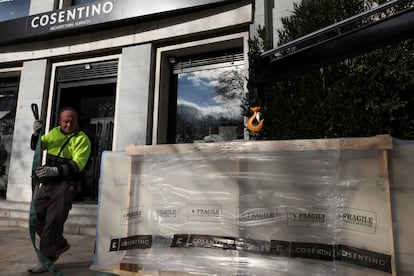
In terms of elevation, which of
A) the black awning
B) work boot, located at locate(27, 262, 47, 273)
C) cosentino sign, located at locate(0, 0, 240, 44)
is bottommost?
work boot, located at locate(27, 262, 47, 273)

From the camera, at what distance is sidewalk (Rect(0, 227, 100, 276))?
3.64 metres

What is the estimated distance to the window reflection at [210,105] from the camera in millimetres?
7906

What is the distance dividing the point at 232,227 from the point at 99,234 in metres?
1.39

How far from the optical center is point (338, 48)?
116 inches

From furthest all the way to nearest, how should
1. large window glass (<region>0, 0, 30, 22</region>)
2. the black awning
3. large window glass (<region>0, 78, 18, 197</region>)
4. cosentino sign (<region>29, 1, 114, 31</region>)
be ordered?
large window glass (<region>0, 0, 30, 22</region>) → large window glass (<region>0, 78, 18, 197</region>) → cosentino sign (<region>29, 1, 114, 31</region>) → the black awning

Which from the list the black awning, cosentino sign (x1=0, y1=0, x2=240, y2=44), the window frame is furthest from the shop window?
the black awning

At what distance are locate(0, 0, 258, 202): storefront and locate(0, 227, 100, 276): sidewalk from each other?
9.21ft

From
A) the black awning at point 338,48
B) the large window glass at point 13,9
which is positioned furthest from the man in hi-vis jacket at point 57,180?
the large window glass at point 13,9

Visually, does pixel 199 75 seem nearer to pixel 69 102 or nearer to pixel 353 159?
pixel 69 102

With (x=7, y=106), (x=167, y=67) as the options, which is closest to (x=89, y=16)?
(x=167, y=67)

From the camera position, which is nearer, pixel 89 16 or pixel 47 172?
pixel 47 172

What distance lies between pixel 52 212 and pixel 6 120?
7.84 m

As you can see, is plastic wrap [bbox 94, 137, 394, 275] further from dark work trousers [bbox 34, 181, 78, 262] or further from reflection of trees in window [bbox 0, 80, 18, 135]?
reflection of trees in window [bbox 0, 80, 18, 135]

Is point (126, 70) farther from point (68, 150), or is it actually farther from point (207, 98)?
point (68, 150)
